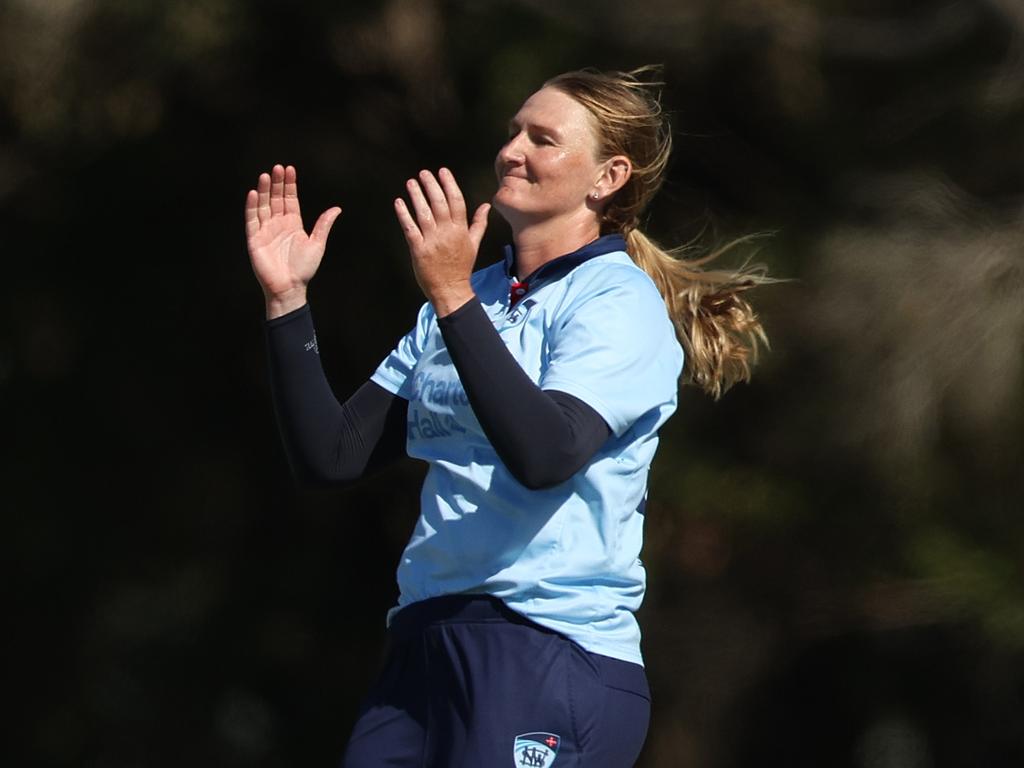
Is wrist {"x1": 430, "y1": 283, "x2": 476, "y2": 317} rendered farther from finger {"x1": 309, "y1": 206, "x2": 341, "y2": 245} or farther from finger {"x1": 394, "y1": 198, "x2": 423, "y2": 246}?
finger {"x1": 309, "y1": 206, "x2": 341, "y2": 245}

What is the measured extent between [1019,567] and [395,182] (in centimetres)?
204

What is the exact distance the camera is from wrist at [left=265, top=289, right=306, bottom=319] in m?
2.24

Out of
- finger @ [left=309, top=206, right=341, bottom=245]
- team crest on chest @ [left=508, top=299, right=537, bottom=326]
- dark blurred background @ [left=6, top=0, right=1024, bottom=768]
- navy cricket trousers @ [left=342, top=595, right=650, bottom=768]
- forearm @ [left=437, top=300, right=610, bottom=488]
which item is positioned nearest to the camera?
forearm @ [left=437, top=300, right=610, bottom=488]

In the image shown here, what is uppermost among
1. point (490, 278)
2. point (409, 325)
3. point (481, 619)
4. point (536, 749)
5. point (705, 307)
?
point (490, 278)

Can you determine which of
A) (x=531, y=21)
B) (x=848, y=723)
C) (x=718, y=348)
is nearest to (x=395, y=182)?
(x=531, y=21)

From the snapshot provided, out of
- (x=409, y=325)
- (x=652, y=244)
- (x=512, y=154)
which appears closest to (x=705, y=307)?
(x=652, y=244)

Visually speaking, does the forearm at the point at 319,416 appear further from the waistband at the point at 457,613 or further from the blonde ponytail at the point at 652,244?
the blonde ponytail at the point at 652,244

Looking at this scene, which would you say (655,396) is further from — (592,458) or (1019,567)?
(1019,567)

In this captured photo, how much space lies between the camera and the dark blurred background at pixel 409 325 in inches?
182

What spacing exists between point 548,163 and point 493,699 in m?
0.65

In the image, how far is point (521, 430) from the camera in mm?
1907

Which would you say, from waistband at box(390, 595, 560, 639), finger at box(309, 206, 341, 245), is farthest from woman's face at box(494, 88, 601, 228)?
waistband at box(390, 595, 560, 639)

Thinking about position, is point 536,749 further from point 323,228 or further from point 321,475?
point 323,228

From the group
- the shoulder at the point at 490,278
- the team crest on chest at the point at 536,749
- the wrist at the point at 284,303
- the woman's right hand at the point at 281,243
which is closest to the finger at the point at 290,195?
the woman's right hand at the point at 281,243
